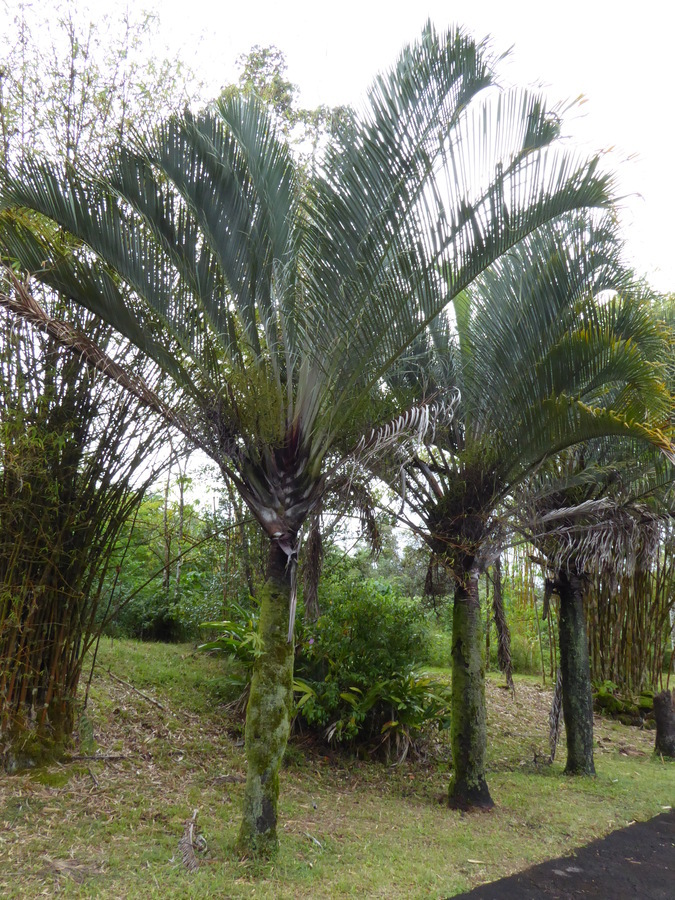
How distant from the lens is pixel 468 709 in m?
5.55

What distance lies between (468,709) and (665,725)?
12.7 feet

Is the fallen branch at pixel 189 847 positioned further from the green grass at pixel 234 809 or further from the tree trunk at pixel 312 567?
the tree trunk at pixel 312 567

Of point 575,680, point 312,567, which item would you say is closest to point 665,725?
point 575,680

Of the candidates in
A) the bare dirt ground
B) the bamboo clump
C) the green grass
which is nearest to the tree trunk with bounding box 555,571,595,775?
the green grass

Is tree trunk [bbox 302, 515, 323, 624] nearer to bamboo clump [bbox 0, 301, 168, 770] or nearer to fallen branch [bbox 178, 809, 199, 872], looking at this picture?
bamboo clump [bbox 0, 301, 168, 770]

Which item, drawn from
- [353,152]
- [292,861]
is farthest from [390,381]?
[292,861]

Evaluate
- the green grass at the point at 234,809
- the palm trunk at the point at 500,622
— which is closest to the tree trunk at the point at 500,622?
the palm trunk at the point at 500,622

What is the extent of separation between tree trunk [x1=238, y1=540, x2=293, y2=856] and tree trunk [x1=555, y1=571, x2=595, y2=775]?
3887mm

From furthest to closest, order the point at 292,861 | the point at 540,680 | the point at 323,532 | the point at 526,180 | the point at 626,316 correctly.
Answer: the point at 540,680, the point at 323,532, the point at 626,316, the point at 526,180, the point at 292,861

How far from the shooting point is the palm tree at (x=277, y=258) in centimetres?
389

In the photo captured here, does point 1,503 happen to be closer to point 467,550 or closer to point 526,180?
point 467,550

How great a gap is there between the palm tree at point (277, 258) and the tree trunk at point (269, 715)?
0.01m

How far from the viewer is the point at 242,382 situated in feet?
12.9

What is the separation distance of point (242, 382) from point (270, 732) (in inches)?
78.5
